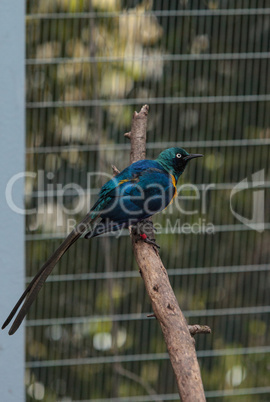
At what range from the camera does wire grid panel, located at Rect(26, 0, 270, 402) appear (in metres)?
3.45

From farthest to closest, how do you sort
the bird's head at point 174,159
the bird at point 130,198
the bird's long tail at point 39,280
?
the bird's head at point 174,159, the bird at point 130,198, the bird's long tail at point 39,280

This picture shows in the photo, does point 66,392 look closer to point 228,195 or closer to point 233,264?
point 233,264

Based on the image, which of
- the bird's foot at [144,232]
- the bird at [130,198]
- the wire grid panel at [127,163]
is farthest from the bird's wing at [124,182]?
the wire grid panel at [127,163]

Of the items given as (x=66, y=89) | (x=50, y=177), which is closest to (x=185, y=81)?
(x=66, y=89)

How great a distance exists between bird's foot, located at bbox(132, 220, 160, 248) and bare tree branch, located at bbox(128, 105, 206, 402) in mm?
16

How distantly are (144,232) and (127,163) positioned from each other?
0.99m

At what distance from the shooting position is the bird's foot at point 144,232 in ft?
8.30

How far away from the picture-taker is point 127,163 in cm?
354

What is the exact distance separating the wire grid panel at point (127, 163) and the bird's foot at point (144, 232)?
83cm

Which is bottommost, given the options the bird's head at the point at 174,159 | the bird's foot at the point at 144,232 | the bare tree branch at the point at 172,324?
the bare tree branch at the point at 172,324

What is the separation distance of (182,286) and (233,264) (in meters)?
0.33

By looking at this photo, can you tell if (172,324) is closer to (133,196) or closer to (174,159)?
(133,196)

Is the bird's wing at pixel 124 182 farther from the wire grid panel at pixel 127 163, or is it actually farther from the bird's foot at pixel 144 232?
the wire grid panel at pixel 127 163

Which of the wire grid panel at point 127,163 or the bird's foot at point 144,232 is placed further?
the wire grid panel at point 127,163
